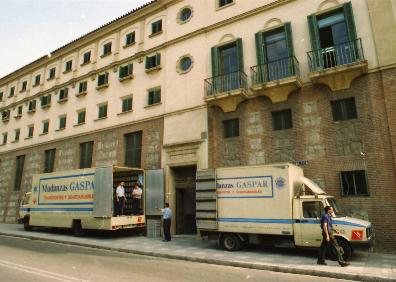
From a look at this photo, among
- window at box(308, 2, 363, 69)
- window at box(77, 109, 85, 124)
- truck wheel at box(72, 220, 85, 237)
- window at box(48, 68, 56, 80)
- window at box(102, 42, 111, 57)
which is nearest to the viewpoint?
window at box(308, 2, 363, 69)

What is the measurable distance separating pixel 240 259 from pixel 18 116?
2977 centimetres

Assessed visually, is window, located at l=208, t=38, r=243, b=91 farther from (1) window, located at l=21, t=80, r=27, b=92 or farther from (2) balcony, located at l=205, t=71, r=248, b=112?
(1) window, located at l=21, t=80, r=27, b=92

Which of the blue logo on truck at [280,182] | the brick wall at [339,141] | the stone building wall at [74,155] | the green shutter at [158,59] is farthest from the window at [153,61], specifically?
the blue logo on truck at [280,182]

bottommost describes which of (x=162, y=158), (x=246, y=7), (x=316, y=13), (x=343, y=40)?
(x=162, y=158)

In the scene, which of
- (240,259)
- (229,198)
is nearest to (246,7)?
(229,198)

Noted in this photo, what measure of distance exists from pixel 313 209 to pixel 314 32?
9.13 meters

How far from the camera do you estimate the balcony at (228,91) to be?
1652 centimetres

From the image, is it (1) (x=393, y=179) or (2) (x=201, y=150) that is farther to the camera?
(2) (x=201, y=150)

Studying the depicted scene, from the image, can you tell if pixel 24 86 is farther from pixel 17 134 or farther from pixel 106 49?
pixel 106 49

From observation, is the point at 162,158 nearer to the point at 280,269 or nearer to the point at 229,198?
the point at 229,198

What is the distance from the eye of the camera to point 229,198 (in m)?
13.1

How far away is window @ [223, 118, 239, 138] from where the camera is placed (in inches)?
674

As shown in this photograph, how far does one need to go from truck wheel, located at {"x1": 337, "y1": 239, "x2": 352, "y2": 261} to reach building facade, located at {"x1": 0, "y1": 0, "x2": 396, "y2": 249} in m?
2.80

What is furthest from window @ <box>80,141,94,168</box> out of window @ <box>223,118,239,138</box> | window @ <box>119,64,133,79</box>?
window @ <box>223,118,239,138</box>
